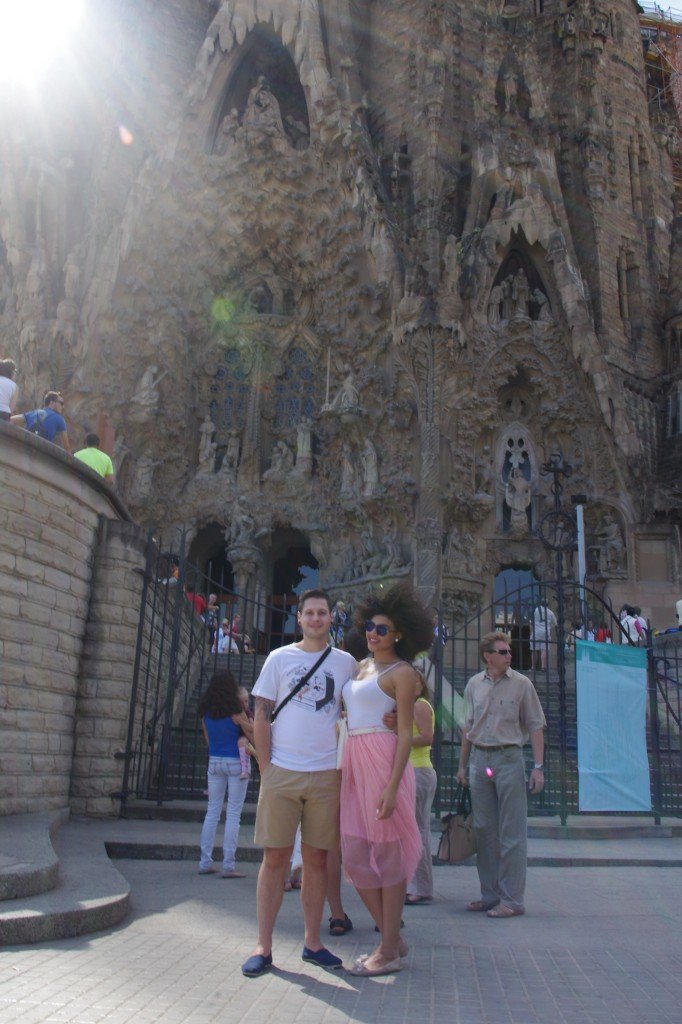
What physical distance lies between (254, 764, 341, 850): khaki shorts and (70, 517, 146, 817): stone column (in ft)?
14.7

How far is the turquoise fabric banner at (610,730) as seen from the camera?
8.83 metres

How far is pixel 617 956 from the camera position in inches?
164

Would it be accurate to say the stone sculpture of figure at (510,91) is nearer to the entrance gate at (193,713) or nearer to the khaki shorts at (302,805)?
the entrance gate at (193,713)

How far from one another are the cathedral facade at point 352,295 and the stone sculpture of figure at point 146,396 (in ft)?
0.23

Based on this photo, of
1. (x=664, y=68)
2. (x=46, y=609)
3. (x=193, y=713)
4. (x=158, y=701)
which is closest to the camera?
(x=46, y=609)

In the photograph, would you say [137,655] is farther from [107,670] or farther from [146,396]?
[146,396]

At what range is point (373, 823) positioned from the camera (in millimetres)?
3793

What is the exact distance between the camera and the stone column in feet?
25.9

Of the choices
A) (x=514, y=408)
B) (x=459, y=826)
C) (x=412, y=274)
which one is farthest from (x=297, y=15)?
(x=459, y=826)

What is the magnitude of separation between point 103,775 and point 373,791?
481 centimetres

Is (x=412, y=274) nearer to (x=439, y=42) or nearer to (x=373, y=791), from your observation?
(x=439, y=42)

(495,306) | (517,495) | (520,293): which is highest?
(520,293)

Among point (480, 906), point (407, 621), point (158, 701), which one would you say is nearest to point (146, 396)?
point (158, 701)

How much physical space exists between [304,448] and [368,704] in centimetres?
1915
